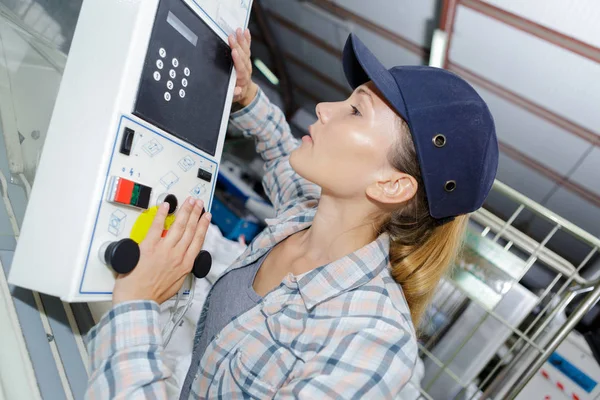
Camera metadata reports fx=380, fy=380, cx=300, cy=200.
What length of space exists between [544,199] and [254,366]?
3022 mm

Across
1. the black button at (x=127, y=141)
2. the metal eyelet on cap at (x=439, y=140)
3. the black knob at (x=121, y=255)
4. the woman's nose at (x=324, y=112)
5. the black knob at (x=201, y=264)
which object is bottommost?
the black knob at (x=201, y=264)

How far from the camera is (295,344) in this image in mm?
798

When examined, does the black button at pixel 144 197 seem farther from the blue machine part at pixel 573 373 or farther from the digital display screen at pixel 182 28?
the blue machine part at pixel 573 373

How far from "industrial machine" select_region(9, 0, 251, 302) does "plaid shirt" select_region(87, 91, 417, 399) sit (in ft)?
0.39

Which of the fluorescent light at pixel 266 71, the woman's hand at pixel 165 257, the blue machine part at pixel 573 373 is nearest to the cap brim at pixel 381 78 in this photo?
the woman's hand at pixel 165 257

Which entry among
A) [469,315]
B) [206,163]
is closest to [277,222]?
[206,163]

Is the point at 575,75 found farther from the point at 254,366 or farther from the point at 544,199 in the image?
the point at 254,366

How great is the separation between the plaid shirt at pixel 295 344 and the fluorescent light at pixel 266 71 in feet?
12.7

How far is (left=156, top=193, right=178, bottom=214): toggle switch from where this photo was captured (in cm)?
77

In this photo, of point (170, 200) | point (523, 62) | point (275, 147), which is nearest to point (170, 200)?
point (170, 200)

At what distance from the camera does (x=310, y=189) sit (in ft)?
4.12

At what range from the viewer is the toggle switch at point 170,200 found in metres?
0.77

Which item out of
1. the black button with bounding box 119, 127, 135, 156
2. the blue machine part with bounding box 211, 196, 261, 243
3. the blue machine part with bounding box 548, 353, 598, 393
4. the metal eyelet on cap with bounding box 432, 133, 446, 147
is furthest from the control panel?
the blue machine part with bounding box 548, 353, 598, 393

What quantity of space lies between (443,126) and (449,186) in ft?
0.43
